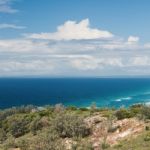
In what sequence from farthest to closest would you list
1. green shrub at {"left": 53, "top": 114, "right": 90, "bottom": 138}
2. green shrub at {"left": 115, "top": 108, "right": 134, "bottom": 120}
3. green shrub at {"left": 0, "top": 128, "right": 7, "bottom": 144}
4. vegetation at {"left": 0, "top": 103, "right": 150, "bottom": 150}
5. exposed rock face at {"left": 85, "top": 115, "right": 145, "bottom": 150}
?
1. green shrub at {"left": 115, "top": 108, "right": 134, "bottom": 120}
2. green shrub at {"left": 0, "top": 128, "right": 7, "bottom": 144}
3. green shrub at {"left": 53, "top": 114, "right": 90, "bottom": 138}
4. exposed rock face at {"left": 85, "top": 115, "right": 145, "bottom": 150}
5. vegetation at {"left": 0, "top": 103, "right": 150, "bottom": 150}

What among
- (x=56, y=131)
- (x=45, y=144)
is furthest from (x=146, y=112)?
(x=45, y=144)

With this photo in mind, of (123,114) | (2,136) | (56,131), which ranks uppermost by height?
(123,114)

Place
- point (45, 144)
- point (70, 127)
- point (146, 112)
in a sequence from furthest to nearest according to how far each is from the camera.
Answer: point (146, 112), point (70, 127), point (45, 144)

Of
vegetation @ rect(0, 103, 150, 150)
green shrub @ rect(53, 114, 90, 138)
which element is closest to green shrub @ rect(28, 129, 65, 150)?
vegetation @ rect(0, 103, 150, 150)

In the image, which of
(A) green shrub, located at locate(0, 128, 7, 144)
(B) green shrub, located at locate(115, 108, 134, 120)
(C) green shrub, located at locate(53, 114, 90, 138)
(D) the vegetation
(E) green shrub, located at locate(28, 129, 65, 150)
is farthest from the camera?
(B) green shrub, located at locate(115, 108, 134, 120)

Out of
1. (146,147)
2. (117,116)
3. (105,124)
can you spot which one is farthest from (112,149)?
(117,116)

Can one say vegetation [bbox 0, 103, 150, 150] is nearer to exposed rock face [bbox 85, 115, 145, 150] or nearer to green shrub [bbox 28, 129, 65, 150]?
green shrub [bbox 28, 129, 65, 150]

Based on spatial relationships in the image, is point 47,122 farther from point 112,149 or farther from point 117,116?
point 112,149

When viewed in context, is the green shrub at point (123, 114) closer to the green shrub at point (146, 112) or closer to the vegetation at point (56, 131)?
the vegetation at point (56, 131)


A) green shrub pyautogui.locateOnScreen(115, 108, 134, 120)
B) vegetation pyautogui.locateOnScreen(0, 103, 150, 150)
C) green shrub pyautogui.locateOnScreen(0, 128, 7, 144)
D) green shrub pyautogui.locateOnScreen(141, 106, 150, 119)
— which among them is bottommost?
green shrub pyautogui.locateOnScreen(0, 128, 7, 144)

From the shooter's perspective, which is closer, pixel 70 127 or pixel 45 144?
pixel 45 144

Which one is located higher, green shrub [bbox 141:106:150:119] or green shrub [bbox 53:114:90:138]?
green shrub [bbox 141:106:150:119]

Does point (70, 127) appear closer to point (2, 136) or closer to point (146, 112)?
point (146, 112)
